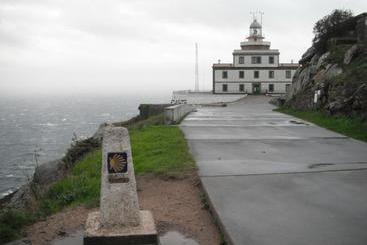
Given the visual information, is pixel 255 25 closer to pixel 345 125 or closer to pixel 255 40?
pixel 255 40

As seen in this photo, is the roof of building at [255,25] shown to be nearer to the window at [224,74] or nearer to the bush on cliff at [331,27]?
the window at [224,74]

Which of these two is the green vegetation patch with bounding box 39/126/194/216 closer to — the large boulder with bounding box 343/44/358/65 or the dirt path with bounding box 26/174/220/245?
the dirt path with bounding box 26/174/220/245

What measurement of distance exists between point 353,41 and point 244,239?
29826 millimetres

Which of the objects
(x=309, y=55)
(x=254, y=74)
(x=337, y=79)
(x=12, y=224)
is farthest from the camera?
(x=254, y=74)

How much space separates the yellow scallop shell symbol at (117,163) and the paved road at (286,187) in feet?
5.44

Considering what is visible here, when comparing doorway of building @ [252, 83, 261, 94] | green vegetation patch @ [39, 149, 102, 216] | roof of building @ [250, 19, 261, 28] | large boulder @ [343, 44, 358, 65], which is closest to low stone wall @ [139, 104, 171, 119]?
large boulder @ [343, 44, 358, 65]

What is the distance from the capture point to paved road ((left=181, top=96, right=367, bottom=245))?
6535 mm

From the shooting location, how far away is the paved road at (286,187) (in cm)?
654

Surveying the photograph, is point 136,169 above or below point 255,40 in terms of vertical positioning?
below

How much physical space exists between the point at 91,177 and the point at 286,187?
14.4ft

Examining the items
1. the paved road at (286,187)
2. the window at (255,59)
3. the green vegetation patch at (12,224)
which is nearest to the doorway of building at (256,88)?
the window at (255,59)

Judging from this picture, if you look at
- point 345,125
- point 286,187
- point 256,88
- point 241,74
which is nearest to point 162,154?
point 286,187

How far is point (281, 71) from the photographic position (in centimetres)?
7300

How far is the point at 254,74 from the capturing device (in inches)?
2869
